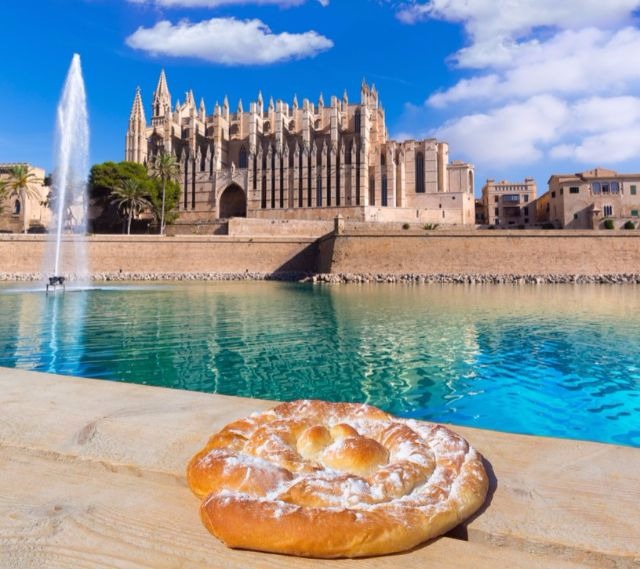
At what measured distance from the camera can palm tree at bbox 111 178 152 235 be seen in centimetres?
4272

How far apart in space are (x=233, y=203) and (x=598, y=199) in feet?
122

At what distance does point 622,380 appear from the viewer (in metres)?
6.65

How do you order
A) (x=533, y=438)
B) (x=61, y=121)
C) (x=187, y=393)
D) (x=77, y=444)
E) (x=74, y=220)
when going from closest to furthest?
(x=77, y=444)
(x=533, y=438)
(x=187, y=393)
(x=61, y=121)
(x=74, y=220)

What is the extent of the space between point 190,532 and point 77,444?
0.95 m

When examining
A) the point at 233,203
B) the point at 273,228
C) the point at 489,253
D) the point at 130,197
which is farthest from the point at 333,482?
the point at 233,203

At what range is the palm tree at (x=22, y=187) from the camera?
43.4 m

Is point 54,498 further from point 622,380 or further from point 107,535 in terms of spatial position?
point 622,380

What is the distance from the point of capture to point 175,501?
166cm

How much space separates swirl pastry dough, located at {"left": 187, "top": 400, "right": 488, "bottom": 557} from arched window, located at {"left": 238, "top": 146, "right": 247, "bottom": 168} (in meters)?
57.1

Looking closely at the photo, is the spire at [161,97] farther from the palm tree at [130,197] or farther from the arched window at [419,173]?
the arched window at [419,173]

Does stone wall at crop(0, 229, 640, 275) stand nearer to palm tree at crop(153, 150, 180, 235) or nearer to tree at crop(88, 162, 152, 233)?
palm tree at crop(153, 150, 180, 235)

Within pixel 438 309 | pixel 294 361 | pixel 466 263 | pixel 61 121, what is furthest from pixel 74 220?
pixel 294 361

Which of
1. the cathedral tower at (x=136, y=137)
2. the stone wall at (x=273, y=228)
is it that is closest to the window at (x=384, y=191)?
the stone wall at (x=273, y=228)

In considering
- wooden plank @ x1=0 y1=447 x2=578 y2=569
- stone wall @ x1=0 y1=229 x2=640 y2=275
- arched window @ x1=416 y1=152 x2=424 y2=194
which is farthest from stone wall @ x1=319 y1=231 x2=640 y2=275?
wooden plank @ x1=0 y1=447 x2=578 y2=569
